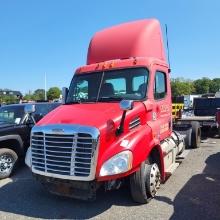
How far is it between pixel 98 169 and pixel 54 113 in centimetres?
168

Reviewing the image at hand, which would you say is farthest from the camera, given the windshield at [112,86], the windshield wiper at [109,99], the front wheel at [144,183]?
the windshield at [112,86]

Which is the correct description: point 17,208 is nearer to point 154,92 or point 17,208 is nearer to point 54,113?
point 54,113

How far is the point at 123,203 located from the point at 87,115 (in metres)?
1.78

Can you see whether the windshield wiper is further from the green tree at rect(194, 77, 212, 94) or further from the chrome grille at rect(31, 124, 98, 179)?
the green tree at rect(194, 77, 212, 94)

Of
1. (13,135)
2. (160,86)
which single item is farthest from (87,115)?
(13,135)

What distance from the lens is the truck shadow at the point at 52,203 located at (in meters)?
6.01

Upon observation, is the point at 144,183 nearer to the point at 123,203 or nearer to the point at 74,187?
the point at 123,203

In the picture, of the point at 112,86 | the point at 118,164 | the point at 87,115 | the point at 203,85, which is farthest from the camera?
the point at 203,85

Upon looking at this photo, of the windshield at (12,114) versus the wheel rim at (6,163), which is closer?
the wheel rim at (6,163)

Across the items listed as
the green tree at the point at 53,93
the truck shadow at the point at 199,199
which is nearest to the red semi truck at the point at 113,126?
the truck shadow at the point at 199,199

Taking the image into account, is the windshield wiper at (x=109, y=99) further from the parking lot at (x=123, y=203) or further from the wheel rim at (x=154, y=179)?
the parking lot at (x=123, y=203)

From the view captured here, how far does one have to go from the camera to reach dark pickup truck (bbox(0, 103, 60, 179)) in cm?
863

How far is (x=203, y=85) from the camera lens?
113 m

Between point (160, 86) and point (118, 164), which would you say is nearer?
point (118, 164)
